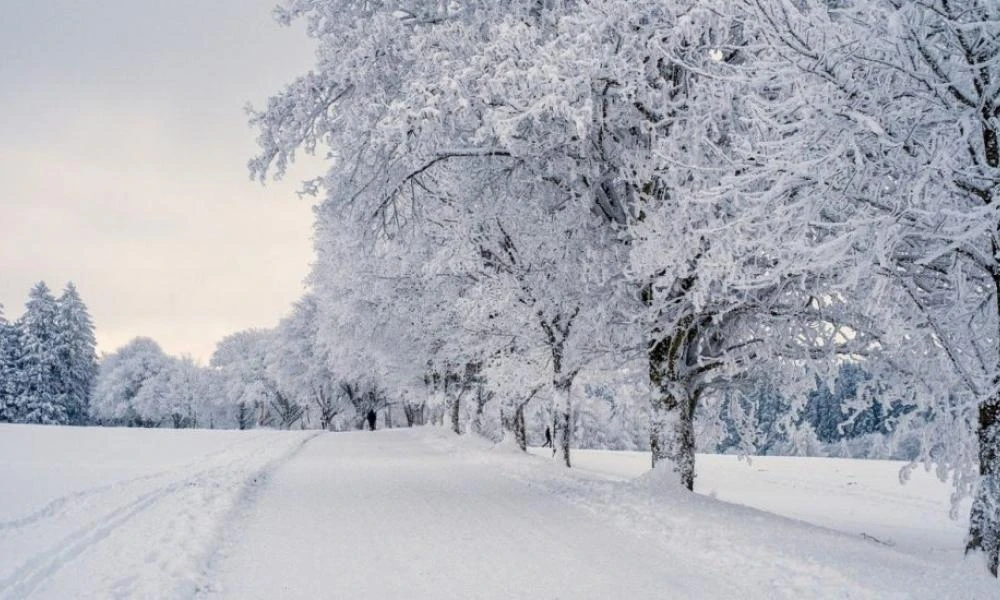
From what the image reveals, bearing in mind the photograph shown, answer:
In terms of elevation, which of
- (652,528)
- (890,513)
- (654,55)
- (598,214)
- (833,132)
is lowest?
(890,513)

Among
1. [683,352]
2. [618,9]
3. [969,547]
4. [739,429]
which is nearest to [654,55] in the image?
[618,9]

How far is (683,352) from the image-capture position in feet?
36.9

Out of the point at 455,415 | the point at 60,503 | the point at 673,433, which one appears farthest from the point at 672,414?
the point at 455,415

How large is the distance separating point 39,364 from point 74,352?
3.14 meters

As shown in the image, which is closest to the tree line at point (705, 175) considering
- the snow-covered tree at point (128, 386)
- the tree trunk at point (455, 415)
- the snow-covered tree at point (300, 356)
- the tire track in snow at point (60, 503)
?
the tire track in snow at point (60, 503)

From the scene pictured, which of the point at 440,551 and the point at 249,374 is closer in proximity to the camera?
the point at 440,551

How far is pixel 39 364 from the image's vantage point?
5444cm

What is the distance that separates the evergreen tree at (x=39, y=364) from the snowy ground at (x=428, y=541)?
154 ft

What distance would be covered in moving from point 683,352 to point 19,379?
59465 mm

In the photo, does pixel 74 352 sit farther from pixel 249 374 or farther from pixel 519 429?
pixel 519 429

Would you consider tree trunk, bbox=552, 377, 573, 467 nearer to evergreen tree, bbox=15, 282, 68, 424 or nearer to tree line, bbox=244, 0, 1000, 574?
tree line, bbox=244, 0, 1000, 574

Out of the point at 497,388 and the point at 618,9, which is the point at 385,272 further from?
the point at 618,9

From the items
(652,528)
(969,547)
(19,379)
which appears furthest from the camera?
(19,379)

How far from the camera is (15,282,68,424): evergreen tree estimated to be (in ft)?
176
